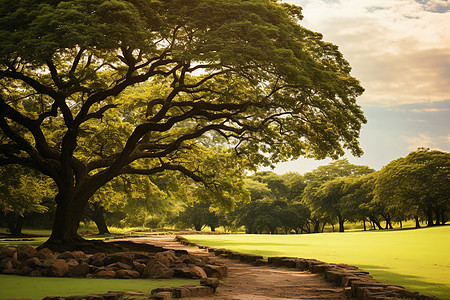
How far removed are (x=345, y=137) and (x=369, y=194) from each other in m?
43.7

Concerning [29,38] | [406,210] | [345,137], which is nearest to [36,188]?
[29,38]

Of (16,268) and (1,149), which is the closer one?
(16,268)

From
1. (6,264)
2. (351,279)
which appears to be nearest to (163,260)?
(6,264)

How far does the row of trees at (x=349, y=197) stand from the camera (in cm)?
5031

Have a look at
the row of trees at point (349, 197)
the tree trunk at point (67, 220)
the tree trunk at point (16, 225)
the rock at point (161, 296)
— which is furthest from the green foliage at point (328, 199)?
the rock at point (161, 296)

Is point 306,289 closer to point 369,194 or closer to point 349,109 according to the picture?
point 349,109

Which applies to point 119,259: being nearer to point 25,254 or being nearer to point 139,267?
point 139,267

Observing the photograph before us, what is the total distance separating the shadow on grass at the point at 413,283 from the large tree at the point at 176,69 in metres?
6.41

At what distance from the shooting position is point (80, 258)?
11.8m

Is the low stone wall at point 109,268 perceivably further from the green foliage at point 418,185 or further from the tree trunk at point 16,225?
the green foliage at point 418,185

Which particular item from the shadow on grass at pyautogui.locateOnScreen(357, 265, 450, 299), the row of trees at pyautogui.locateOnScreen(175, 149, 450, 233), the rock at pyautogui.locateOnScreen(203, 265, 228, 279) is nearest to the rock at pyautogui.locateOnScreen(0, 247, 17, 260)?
the rock at pyautogui.locateOnScreen(203, 265, 228, 279)

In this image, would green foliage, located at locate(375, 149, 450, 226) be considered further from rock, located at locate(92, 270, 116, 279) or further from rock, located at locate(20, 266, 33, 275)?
rock, located at locate(20, 266, 33, 275)

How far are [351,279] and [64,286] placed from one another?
5908mm

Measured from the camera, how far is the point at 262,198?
68.8m
